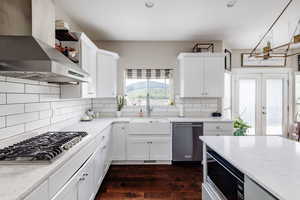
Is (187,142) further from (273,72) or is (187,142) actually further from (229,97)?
(273,72)

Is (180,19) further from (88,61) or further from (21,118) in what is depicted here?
(21,118)

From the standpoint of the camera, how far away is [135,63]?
13.4 ft

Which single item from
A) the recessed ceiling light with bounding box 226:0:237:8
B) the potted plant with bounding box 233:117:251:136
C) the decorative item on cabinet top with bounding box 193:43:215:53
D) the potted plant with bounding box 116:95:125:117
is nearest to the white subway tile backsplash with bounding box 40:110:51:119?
the potted plant with bounding box 116:95:125:117

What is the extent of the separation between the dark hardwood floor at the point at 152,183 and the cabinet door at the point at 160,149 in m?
0.17

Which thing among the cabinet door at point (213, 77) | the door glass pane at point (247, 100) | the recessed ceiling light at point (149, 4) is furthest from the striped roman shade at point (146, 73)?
the door glass pane at point (247, 100)

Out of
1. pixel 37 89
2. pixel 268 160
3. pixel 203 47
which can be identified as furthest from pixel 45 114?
pixel 203 47

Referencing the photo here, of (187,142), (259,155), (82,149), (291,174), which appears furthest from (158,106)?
(291,174)

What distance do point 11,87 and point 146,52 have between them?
2.90m

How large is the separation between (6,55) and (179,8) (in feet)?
7.50

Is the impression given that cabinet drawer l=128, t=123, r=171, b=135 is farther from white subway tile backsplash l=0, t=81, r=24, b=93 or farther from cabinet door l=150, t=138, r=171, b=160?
white subway tile backsplash l=0, t=81, r=24, b=93

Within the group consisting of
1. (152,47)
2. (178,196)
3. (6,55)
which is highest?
(152,47)

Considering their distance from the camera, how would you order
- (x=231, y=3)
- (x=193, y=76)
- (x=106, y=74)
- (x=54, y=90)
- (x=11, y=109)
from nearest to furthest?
(x=11, y=109) → (x=54, y=90) → (x=231, y=3) → (x=106, y=74) → (x=193, y=76)

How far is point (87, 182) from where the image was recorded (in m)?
1.85

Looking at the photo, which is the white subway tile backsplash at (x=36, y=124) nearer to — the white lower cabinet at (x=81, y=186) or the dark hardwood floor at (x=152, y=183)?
the white lower cabinet at (x=81, y=186)
